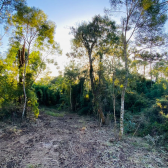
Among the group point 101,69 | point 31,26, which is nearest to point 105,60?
point 101,69

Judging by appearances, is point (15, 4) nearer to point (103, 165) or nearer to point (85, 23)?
point (85, 23)

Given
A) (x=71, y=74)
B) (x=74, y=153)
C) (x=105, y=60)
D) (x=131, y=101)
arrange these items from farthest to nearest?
(x=71, y=74) → (x=131, y=101) → (x=105, y=60) → (x=74, y=153)

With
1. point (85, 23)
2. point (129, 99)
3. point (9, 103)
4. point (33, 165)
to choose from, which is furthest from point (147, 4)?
point (9, 103)

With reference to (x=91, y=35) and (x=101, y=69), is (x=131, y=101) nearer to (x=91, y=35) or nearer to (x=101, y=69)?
(x=101, y=69)

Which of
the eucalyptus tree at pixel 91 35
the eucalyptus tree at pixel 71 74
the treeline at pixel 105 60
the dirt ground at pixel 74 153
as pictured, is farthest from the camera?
the eucalyptus tree at pixel 71 74

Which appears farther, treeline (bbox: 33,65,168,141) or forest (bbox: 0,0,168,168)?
treeline (bbox: 33,65,168,141)

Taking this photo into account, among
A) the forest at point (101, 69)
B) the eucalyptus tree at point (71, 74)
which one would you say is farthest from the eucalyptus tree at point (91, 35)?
the eucalyptus tree at point (71, 74)

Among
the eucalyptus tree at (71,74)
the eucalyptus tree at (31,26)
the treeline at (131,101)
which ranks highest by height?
the eucalyptus tree at (31,26)

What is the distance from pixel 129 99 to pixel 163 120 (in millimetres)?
3867

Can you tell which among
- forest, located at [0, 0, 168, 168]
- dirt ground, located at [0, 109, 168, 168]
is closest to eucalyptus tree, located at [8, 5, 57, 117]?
forest, located at [0, 0, 168, 168]

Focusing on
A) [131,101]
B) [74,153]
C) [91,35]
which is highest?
[91,35]

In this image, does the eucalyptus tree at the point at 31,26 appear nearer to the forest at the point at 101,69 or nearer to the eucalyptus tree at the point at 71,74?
the forest at the point at 101,69

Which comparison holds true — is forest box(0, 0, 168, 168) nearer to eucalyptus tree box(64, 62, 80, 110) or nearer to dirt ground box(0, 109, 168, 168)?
dirt ground box(0, 109, 168, 168)

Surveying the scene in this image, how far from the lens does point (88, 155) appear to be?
4113mm
